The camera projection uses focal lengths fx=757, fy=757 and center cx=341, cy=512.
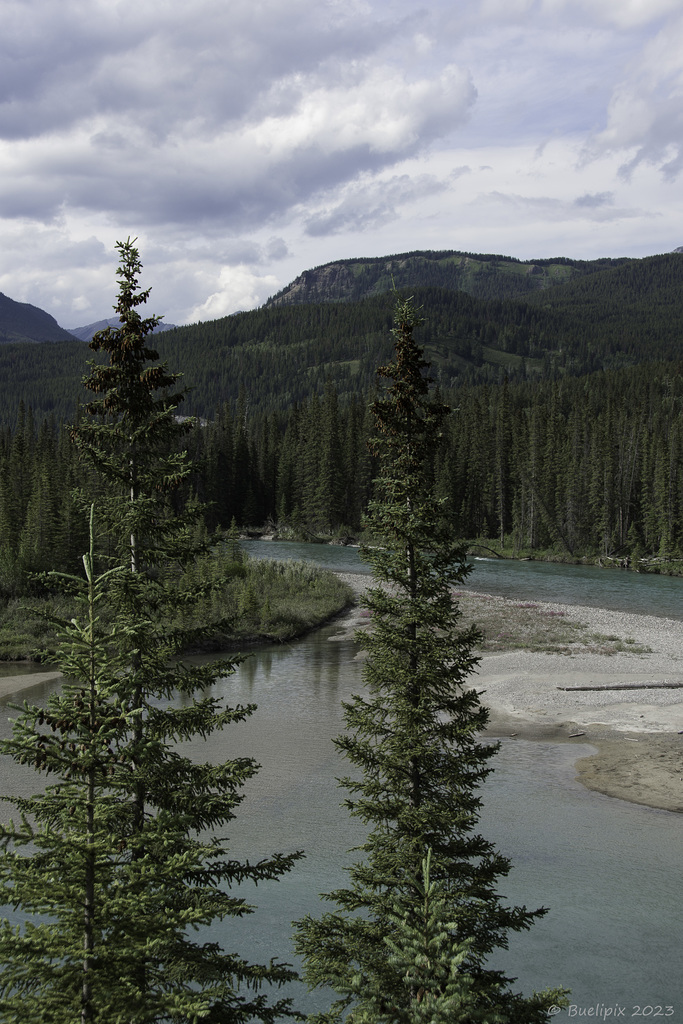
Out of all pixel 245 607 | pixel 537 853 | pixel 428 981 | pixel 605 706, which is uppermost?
pixel 428 981

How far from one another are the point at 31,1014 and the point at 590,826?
51.5 feet

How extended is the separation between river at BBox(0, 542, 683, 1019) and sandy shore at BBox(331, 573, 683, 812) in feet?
2.80

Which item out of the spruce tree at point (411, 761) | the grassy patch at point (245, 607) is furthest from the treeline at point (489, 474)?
the spruce tree at point (411, 761)

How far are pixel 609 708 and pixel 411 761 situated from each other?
18.5m

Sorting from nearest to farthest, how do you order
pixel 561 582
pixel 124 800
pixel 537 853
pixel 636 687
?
pixel 124 800 → pixel 537 853 → pixel 636 687 → pixel 561 582

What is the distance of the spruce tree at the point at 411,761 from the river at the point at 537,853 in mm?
2926

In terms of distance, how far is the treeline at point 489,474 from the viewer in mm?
83125

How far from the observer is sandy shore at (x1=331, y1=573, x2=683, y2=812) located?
840 inches

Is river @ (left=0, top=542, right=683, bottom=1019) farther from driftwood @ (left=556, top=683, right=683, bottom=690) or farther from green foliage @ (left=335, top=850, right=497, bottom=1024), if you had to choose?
driftwood @ (left=556, top=683, right=683, bottom=690)

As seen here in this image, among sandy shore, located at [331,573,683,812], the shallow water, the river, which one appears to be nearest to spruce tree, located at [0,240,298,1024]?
the river

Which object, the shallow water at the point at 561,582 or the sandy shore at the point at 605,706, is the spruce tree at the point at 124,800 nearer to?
the sandy shore at the point at 605,706

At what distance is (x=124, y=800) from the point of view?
825 cm

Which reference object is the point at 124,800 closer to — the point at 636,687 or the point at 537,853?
the point at 537,853

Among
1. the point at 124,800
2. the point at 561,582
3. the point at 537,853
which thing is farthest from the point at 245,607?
the point at 561,582
